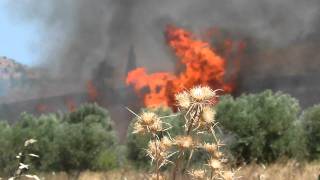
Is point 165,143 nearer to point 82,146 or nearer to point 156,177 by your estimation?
point 156,177

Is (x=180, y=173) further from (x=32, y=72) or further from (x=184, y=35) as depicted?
(x=32, y=72)

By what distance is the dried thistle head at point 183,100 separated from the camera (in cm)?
213

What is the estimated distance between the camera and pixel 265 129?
87.2 ft

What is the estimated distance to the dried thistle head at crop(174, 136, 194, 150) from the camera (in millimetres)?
2219

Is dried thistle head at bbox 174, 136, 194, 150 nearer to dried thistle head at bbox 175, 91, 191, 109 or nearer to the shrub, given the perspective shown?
dried thistle head at bbox 175, 91, 191, 109

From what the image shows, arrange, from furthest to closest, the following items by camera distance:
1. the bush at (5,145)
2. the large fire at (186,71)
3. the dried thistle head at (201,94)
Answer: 1. the large fire at (186,71)
2. the bush at (5,145)
3. the dried thistle head at (201,94)

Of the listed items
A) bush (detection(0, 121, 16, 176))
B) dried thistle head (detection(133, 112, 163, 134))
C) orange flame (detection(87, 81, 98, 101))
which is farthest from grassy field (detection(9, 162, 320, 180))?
orange flame (detection(87, 81, 98, 101))

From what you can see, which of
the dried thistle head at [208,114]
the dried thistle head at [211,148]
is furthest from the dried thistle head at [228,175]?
the dried thistle head at [208,114]

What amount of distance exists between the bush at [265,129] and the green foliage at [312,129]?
0.65m

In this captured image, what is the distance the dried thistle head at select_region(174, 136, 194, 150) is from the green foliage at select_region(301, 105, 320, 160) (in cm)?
2416

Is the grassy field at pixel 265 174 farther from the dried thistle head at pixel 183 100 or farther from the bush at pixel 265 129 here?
the bush at pixel 265 129

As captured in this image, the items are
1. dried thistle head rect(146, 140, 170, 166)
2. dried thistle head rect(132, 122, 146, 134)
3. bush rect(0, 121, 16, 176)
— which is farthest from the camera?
bush rect(0, 121, 16, 176)

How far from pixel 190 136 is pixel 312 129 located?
88.7 feet

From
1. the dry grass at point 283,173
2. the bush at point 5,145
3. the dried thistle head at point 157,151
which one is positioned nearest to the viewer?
the dried thistle head at point 157,151
